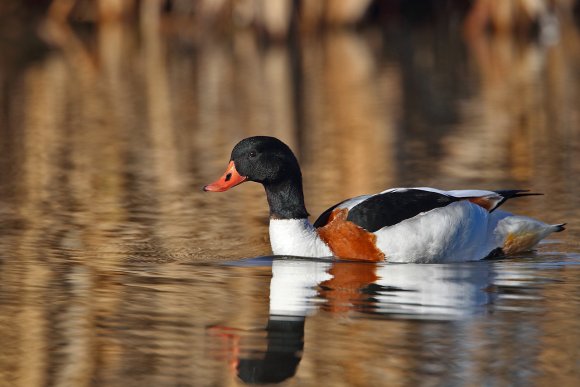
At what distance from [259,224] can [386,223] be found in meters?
1.72

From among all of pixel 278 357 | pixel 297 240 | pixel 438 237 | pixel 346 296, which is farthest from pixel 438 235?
pixel 278 357

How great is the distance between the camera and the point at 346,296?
290 inches

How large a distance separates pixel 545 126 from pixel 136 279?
8.18m

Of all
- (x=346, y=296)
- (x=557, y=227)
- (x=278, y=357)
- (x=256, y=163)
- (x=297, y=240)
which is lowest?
(x=278, y=357)

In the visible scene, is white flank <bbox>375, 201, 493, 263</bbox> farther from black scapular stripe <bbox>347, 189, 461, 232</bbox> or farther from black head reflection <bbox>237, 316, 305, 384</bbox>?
black head reflection <bbox>237, 316, 305, 384</bbox>

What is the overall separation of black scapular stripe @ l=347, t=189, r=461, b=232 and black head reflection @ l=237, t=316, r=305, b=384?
1692mm

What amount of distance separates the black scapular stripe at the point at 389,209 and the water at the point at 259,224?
254mm

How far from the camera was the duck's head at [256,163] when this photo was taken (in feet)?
28.2

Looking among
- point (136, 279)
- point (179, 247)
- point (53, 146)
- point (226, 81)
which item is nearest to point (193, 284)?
point (136, 279)

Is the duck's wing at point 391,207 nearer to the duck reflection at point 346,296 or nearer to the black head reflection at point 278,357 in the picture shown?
the duck reflection at point 346,296

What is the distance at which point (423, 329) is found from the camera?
650cm

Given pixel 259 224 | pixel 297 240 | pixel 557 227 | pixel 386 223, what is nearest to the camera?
pixel 386 223

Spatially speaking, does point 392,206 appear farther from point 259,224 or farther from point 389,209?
point 259,224

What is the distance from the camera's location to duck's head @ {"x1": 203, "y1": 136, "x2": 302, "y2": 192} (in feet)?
28.2
